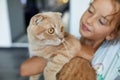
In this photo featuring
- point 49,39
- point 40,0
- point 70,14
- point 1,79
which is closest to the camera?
point 49,39

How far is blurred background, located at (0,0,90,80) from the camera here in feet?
7.64

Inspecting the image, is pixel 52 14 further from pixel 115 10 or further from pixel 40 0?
pixel 40 0

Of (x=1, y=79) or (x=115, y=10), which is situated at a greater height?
(x=115, y=10)

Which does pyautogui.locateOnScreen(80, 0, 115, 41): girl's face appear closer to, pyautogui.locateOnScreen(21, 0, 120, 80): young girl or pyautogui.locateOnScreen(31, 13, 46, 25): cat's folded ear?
pyautogui.locateOnScreen(21, 0, 120, 80): young girl

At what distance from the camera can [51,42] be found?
1.63 ft

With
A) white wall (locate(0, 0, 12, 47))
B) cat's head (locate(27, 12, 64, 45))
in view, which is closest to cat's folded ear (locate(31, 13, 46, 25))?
cat's head (locate(27, 12, 64, 45))

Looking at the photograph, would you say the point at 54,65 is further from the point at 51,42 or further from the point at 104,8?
the point at 104,8

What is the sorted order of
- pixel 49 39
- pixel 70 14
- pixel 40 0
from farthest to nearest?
pixel 40 0
pixel 70 14
pixel 49 39

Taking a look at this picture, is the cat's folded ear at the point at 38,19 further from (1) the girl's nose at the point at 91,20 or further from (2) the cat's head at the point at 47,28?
(1) the girl's nose at the point at 91,20

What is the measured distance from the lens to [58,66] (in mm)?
505

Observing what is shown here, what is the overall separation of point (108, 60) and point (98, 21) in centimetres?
13

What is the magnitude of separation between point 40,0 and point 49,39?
7.39 ft

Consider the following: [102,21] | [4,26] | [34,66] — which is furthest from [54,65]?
[4,26]

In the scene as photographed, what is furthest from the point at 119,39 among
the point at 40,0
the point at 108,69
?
the point at 40,0
